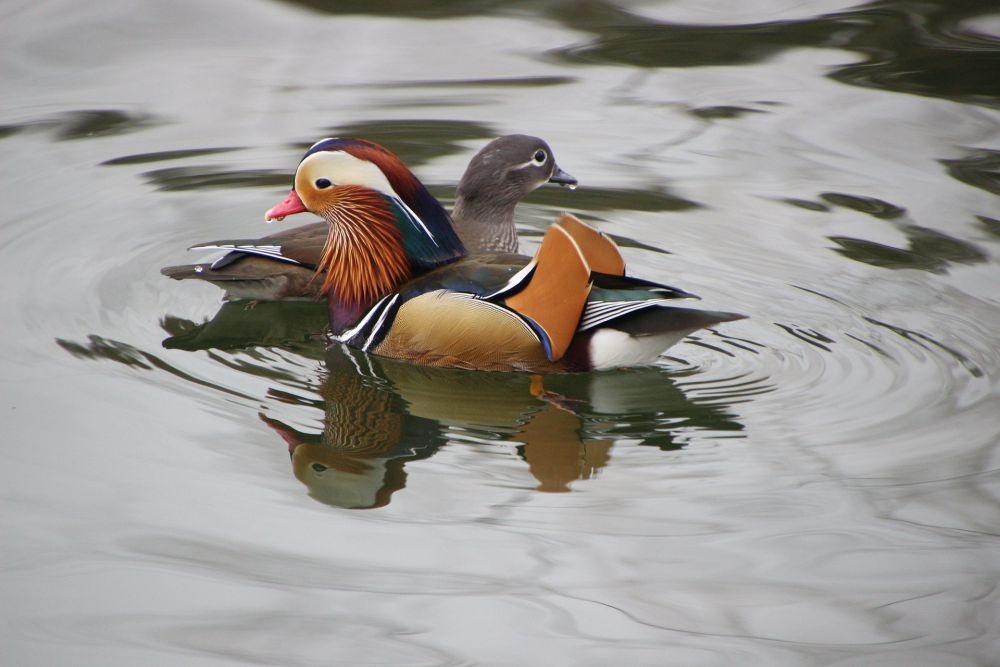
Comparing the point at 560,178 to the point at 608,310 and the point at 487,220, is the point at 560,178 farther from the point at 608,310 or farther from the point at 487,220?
the point at 608,310

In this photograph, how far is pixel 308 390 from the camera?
4.97m

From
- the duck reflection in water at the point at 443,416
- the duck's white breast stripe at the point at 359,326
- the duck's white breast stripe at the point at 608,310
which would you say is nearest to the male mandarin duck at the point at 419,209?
the duck reflection in water at the point at 443,416

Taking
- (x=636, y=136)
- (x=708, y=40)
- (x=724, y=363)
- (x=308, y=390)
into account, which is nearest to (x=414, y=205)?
(x=308, y=390)

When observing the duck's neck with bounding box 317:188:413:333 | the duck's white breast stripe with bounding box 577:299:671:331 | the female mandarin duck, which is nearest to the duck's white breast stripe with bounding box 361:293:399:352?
the female mandarin duck

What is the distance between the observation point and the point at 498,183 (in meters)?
6.41

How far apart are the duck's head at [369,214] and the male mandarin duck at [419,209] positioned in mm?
50

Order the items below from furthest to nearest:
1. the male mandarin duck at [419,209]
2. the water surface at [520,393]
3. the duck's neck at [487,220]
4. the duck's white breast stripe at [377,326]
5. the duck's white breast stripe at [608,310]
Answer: the duck's neck at [487,220] < the male mandarin duck at [419,209] < the duck's white breast stripe at [377,326] < the duck's white breast stripe at [608,310] < the water surface at [520,393]

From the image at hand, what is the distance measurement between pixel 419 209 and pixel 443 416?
1.23 m

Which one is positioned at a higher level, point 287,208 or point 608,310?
point 287,208

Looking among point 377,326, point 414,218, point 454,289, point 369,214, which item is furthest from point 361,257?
point 454,289

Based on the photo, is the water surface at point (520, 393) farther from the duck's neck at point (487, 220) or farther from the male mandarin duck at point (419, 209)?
the duck's neck at point (487, 220)

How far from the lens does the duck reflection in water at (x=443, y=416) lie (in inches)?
170

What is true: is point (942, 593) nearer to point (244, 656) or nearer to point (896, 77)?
point (244, 656)

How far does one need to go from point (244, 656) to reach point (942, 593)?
200cm
